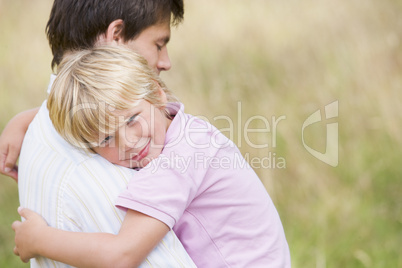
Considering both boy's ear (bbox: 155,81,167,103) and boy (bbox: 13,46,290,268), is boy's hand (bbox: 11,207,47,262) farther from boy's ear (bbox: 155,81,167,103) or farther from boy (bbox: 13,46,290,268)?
boy's ear (bbox: 155,81,167,103)

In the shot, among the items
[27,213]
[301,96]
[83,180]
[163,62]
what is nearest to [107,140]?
[83,180]

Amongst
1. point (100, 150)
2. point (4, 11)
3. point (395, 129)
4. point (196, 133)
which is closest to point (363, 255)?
point (395, 129)

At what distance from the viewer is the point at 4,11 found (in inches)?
227

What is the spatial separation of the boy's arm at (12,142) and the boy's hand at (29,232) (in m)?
0.45

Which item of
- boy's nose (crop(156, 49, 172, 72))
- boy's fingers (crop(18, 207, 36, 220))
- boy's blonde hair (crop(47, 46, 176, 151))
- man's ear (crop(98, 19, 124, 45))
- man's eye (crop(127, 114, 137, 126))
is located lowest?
boy's fingers (crop(18, 207, 36, 220))

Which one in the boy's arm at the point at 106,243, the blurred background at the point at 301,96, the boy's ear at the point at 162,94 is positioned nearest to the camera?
the boy's arm at the point at 106,243

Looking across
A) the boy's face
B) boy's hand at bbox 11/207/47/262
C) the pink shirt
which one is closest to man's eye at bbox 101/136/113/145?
the boy's face

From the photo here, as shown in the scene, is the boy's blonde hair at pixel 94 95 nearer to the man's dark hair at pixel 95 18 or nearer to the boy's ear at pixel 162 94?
the boy's ear at pixel 162 94

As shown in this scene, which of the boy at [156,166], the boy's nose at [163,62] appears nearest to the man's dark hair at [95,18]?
the boy's nose at [163,62]

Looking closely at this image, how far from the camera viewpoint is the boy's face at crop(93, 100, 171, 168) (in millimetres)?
1896

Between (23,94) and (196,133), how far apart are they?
3193 mm

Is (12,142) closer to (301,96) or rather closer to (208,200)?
(208,200)

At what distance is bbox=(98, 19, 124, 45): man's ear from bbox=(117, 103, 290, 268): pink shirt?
378 mm

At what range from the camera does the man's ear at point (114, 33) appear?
222 centimetres
